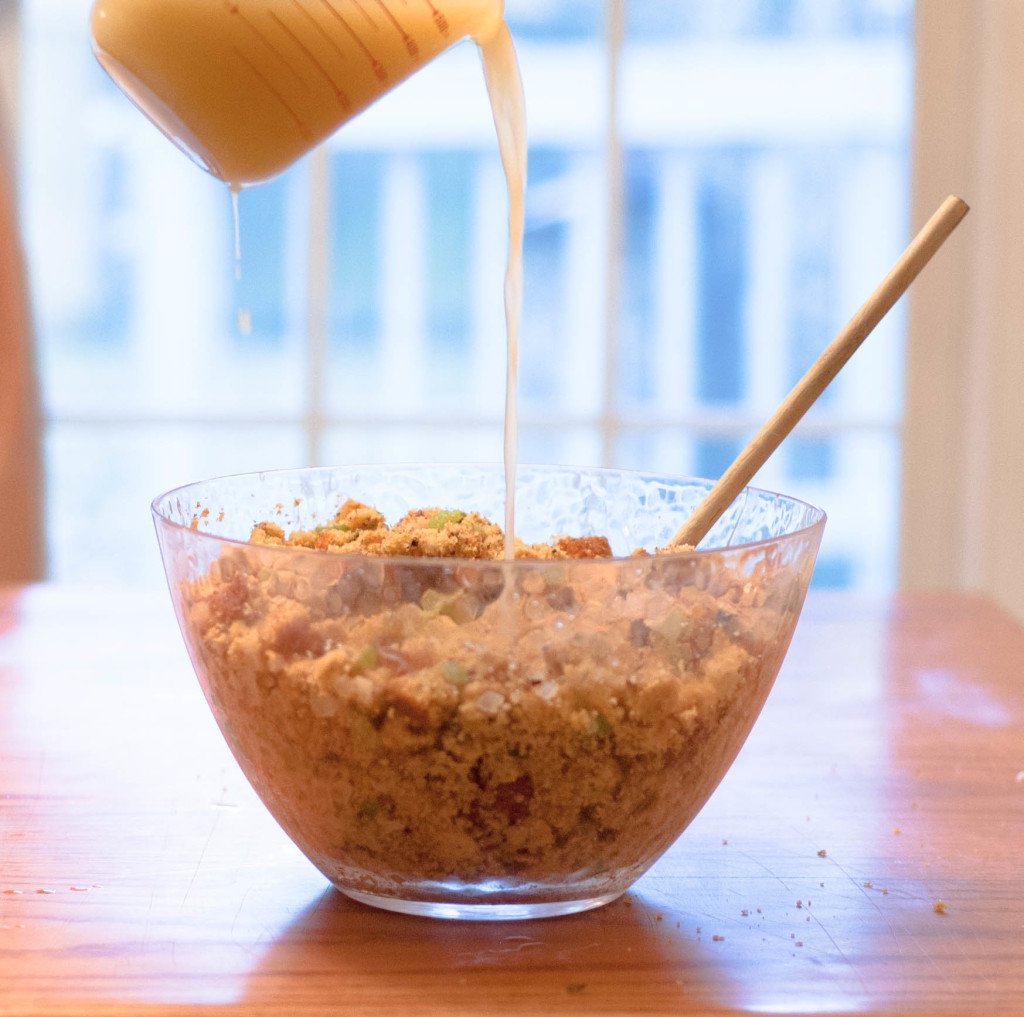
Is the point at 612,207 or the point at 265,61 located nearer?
the point at 265,61

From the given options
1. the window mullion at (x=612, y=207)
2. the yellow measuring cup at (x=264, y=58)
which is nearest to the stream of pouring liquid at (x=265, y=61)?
the yellow measuring cup at (x=264, y=58)

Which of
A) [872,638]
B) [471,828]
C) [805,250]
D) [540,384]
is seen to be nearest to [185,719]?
[471,828]

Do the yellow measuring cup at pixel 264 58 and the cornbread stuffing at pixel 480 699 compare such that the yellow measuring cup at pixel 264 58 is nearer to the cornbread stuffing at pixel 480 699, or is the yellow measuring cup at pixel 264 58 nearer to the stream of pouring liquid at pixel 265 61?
the stream of pouring liquid at pixel 265 61

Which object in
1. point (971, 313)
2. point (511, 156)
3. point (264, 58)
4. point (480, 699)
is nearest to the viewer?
point (480, 699)

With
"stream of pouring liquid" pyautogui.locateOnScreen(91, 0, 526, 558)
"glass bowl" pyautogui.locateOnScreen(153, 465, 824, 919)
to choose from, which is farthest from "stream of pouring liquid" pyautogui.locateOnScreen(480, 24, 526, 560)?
"glass bowl" pyautogui.locateOnScreen(153, 465, 824, 919)

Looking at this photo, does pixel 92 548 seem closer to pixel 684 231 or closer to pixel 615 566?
pixel 684 231

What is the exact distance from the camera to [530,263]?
2387 millimetres

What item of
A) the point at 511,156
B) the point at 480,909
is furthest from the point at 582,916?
the point at 511,156

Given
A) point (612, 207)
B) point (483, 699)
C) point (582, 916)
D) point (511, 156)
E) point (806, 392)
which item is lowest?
point (582, 916)

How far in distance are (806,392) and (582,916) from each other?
0.93 ft

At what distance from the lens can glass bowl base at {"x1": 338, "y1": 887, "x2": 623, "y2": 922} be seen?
632mm

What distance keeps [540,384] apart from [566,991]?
1.88 metres

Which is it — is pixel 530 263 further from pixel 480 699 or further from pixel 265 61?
pixel 480 699

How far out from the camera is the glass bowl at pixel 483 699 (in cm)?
58
